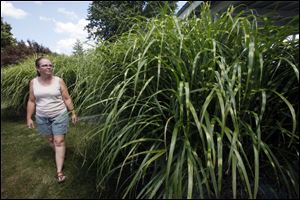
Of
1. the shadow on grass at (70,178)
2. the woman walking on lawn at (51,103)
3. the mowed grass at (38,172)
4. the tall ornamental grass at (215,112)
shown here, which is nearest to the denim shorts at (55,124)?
the woman walking on lawn at (51,103)

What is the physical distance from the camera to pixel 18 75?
19.3 feet

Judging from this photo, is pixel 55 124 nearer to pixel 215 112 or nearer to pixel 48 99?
pixel 48 99

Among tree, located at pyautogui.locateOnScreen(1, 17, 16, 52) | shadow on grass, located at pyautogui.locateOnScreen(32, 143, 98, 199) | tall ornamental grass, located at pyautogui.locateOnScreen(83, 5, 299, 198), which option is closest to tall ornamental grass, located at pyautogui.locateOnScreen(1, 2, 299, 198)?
tall ornamental grass, located at pyautogui.locateOnScreen(83, 5, 299, 198)

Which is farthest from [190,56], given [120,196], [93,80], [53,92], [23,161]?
[23,161]

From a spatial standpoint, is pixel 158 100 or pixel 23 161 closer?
pixel 158 100

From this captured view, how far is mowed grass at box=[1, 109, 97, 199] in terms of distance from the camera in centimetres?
261

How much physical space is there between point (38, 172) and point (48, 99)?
76cm

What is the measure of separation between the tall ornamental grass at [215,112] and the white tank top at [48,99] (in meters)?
1.24

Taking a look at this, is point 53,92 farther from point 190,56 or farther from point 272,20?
point 272,20

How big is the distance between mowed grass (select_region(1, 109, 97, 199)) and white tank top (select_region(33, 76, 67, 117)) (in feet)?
0.99

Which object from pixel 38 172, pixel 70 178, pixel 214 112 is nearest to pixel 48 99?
pixel 38 172

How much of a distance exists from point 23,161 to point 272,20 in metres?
2.96

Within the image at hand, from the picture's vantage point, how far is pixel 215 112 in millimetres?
1827

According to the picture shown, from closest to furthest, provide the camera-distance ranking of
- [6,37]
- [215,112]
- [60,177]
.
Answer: [215,112]
[60,177]
[6,37]
